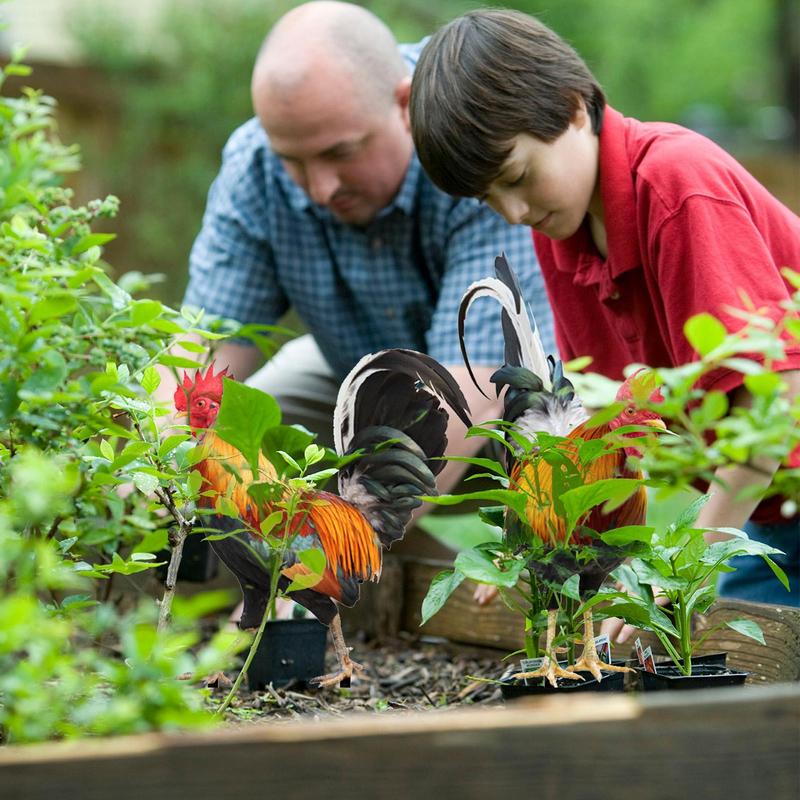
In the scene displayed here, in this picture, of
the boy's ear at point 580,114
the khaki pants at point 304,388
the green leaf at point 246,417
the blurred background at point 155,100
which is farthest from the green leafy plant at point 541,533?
the blurred background at point 155,100

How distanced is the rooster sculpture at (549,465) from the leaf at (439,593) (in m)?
0.10

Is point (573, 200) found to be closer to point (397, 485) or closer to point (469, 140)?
point (469, 140)

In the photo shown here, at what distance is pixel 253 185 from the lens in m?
3.01

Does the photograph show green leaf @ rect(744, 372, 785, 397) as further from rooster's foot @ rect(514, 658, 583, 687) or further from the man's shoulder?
the man's shoulder

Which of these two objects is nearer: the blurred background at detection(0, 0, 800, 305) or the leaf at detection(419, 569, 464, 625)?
the leaf at detection(419, 569, 464, 625)

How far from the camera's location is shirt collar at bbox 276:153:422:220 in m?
2.87

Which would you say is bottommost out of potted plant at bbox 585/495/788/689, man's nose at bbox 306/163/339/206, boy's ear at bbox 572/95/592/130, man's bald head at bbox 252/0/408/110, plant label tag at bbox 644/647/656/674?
plant label tag at bbox 644/647/656/674

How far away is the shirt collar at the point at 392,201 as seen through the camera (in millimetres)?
2867

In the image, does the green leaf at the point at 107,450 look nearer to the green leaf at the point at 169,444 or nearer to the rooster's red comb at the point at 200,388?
the green leaf at the point at 169,444

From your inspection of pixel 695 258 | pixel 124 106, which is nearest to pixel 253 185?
pixel 695 258

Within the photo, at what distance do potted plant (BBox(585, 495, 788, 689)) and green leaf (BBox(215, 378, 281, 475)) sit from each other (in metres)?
0.50

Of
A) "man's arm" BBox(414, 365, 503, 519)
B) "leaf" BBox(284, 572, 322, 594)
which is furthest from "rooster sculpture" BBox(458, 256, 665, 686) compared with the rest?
"man's arm" BBox(414, 365, 503, 519)

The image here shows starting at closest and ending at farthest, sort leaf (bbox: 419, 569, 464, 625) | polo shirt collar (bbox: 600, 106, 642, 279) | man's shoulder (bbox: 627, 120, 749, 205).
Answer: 1. leaf (bbox: 419, 569, 464, 625)
2. man's shoulder (bbox: 627, 120, 749, 205)
3. polo shirt collar (bbox: 600, 106, 642, 279)

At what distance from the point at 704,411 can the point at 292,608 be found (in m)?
1.45
